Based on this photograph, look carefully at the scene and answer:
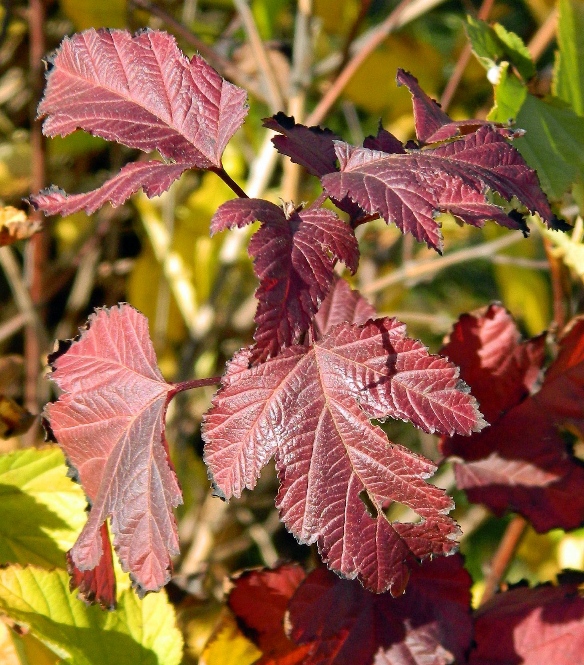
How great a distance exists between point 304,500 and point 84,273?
1.08 metres

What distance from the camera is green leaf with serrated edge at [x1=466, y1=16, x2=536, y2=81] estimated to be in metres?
0.61

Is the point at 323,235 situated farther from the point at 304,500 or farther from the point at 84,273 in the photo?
the point at 84,273

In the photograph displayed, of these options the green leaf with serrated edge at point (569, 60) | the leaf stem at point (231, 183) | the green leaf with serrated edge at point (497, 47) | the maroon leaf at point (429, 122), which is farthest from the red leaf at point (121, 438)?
the green leaf with serrated edge at point (569, 60)

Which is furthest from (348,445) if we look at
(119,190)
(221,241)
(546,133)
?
(221,241)

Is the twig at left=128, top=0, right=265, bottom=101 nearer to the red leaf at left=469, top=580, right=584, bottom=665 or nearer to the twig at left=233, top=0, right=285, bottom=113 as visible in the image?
the twig at left=233, top=0, right=285, bottom=113

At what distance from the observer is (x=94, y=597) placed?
1.71ft

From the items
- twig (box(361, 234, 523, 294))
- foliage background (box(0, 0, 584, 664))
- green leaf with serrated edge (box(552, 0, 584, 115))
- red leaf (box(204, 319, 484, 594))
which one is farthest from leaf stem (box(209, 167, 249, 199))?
twig (box(361, 234, 523, 294))

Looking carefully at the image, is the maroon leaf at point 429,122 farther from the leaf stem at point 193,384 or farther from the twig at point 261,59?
the twig at point 261,59

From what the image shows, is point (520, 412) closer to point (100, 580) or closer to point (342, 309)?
point (342, 309)

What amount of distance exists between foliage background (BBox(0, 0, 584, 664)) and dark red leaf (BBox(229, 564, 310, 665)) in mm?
210

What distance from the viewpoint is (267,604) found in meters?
0.62

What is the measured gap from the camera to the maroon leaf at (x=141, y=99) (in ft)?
1.62

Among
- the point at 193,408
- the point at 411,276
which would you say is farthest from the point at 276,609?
the point at 193,408

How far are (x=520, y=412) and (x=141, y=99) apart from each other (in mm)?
390
